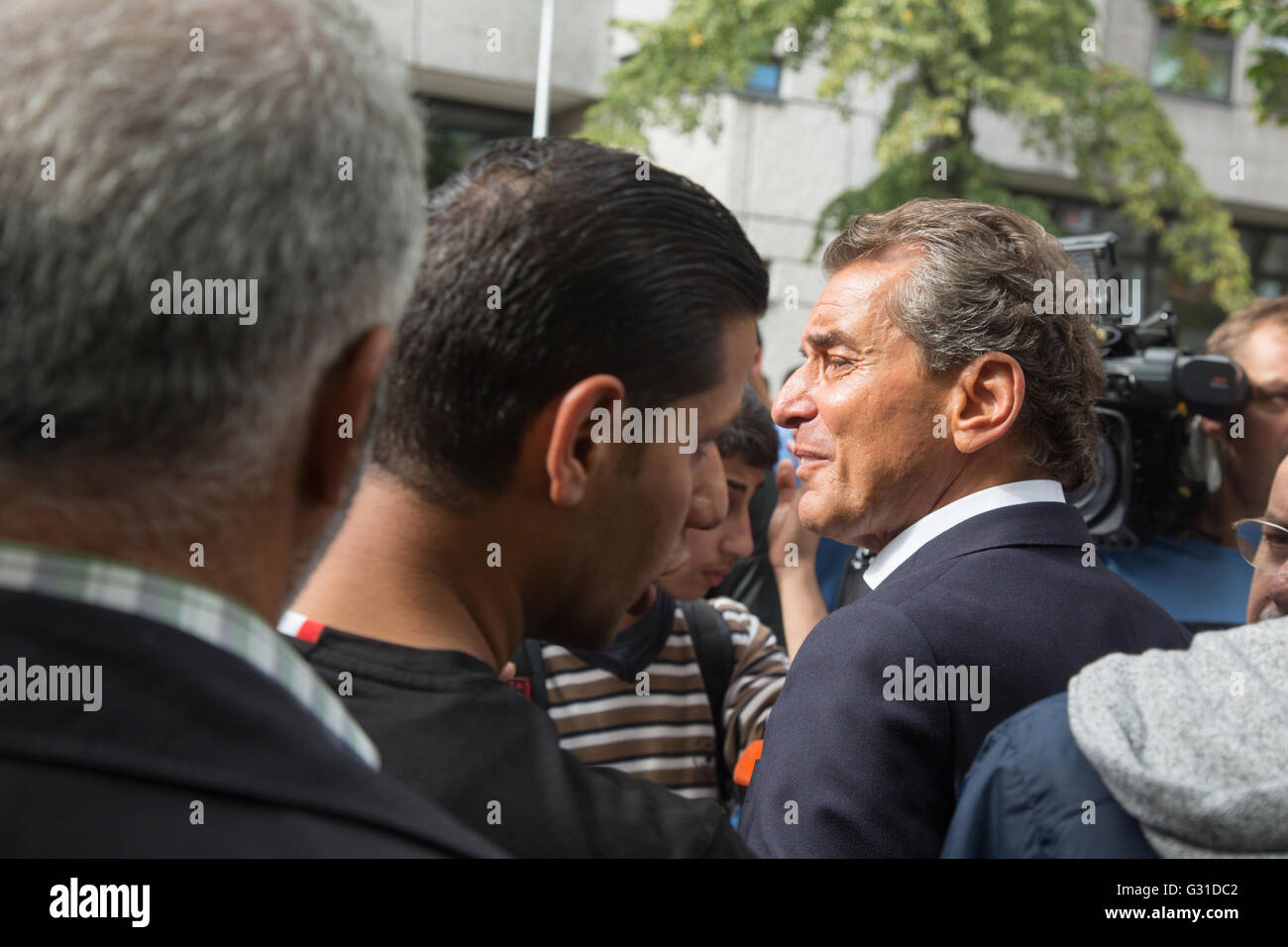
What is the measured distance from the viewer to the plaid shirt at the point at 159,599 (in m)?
0.68

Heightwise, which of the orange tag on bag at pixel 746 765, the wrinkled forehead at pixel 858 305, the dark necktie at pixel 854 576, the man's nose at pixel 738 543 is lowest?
the orange tag on bag at pixel 746 765

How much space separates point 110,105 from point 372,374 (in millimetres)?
223

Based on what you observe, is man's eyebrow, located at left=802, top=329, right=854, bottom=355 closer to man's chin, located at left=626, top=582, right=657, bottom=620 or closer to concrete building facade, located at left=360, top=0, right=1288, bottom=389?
man's chin, located at left=626, top=582, right=657, bottom=620

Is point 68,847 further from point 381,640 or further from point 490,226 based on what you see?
point 490,226

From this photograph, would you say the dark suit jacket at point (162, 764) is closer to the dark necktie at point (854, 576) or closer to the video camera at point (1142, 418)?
the dark necktie at point (854, 576)

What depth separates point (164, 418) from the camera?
0.72 meters

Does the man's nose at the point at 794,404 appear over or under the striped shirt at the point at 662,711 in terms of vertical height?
over

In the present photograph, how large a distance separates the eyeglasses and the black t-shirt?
1053 mm

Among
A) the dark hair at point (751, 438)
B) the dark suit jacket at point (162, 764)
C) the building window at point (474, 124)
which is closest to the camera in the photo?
the dark suit jacket at point (162, 764)

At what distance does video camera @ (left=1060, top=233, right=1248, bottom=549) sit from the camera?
2971mm

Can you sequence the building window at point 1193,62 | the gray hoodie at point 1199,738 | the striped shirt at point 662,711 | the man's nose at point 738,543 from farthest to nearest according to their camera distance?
the building window at point 1193,62 → the man's nose at point 738,543 → the striped shirt at point 662,711 → the gray hoodie at point 1199,738

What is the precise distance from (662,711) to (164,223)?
1743mm

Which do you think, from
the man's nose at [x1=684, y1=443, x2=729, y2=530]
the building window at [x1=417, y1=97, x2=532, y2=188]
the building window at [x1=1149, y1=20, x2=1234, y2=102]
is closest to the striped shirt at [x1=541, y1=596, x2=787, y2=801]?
the man's nose at [x1=684, y1=443, x2=729, y2=530]

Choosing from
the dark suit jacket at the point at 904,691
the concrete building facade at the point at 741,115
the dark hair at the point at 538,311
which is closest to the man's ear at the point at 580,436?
the dark hair at the point at 538,311
